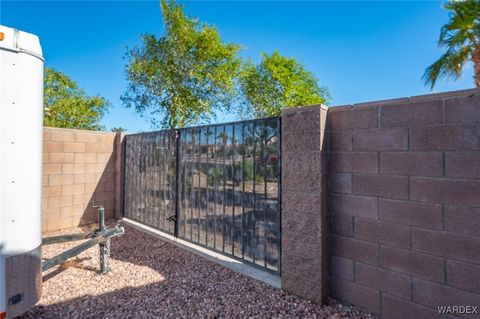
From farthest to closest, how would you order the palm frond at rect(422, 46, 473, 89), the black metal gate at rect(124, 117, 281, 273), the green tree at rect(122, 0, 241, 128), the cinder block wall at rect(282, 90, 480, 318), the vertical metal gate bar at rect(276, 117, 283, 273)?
the green tree at rect(122, 0, 241, 128) → the palm frond at rect(422, 46, 473, 89) → the black metal gate at rect(124, 117, 281, 273) → the vertical metal gate bar at rect(276, 117, 283, 273) → the cinder block wall at rect(282, 90, 480, 318)

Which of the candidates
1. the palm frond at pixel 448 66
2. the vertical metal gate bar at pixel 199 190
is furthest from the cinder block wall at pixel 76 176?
the palm frond at pixel 448 66

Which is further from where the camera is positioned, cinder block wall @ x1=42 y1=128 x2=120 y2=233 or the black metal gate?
cinder block wall @ x1=42 y1=128 x2=120 y2=233

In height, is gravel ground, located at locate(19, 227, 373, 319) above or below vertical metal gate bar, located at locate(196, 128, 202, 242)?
below

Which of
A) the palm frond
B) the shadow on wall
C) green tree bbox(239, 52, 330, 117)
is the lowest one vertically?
the shadow on wall

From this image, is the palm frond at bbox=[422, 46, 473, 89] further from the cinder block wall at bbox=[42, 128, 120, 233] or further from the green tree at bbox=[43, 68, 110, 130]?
the green tree at bbox=[43, 68, 110, 130]

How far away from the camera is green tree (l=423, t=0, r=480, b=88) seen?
531 cm

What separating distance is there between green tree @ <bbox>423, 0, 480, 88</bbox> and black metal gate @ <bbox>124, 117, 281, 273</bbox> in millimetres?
5746

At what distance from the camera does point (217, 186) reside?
373 centimetres

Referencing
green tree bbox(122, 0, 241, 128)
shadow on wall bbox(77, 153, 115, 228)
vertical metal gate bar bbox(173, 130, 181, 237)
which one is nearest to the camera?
vertical metal gate bar bbox(173, 130, 181, 237)

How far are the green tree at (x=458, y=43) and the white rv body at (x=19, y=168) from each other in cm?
776

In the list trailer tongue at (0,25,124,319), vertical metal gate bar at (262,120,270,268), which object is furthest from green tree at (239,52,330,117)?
trailer tongue at (0,25,124,319)

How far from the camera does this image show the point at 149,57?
30.5 feet

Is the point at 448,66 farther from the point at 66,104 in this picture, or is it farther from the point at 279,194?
the point at 66,104

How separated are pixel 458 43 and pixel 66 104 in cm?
1565
